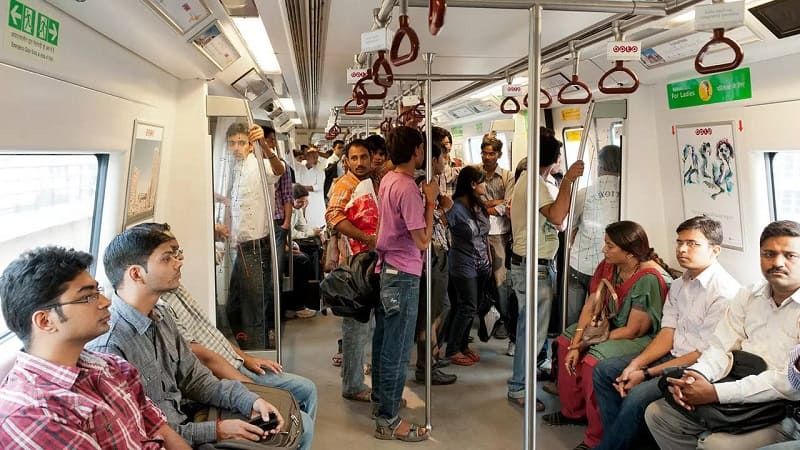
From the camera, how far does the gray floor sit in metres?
3.77

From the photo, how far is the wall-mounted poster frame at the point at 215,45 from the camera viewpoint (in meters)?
3.26

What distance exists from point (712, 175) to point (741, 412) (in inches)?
76.0

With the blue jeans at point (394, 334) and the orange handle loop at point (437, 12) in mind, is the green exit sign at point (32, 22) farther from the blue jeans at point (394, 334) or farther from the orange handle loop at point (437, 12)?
the blue jeans at point (394, 334)

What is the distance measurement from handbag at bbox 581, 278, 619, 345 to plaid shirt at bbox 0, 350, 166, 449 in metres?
2.55

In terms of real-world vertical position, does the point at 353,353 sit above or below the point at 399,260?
below

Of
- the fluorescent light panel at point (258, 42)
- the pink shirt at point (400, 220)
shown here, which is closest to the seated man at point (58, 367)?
the pink shirt at point (400, 220)

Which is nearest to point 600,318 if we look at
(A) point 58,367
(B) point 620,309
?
(B) point 620,309

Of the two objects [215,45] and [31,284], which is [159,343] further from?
[215,45]

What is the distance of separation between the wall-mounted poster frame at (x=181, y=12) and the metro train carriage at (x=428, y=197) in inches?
0.6

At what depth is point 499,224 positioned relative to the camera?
5465 mm

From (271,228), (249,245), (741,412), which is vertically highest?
(271,228)

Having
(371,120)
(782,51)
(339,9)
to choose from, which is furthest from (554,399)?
(371,120)

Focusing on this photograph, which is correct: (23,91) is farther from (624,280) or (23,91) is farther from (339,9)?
(624,280)

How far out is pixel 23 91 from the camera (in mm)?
2051
